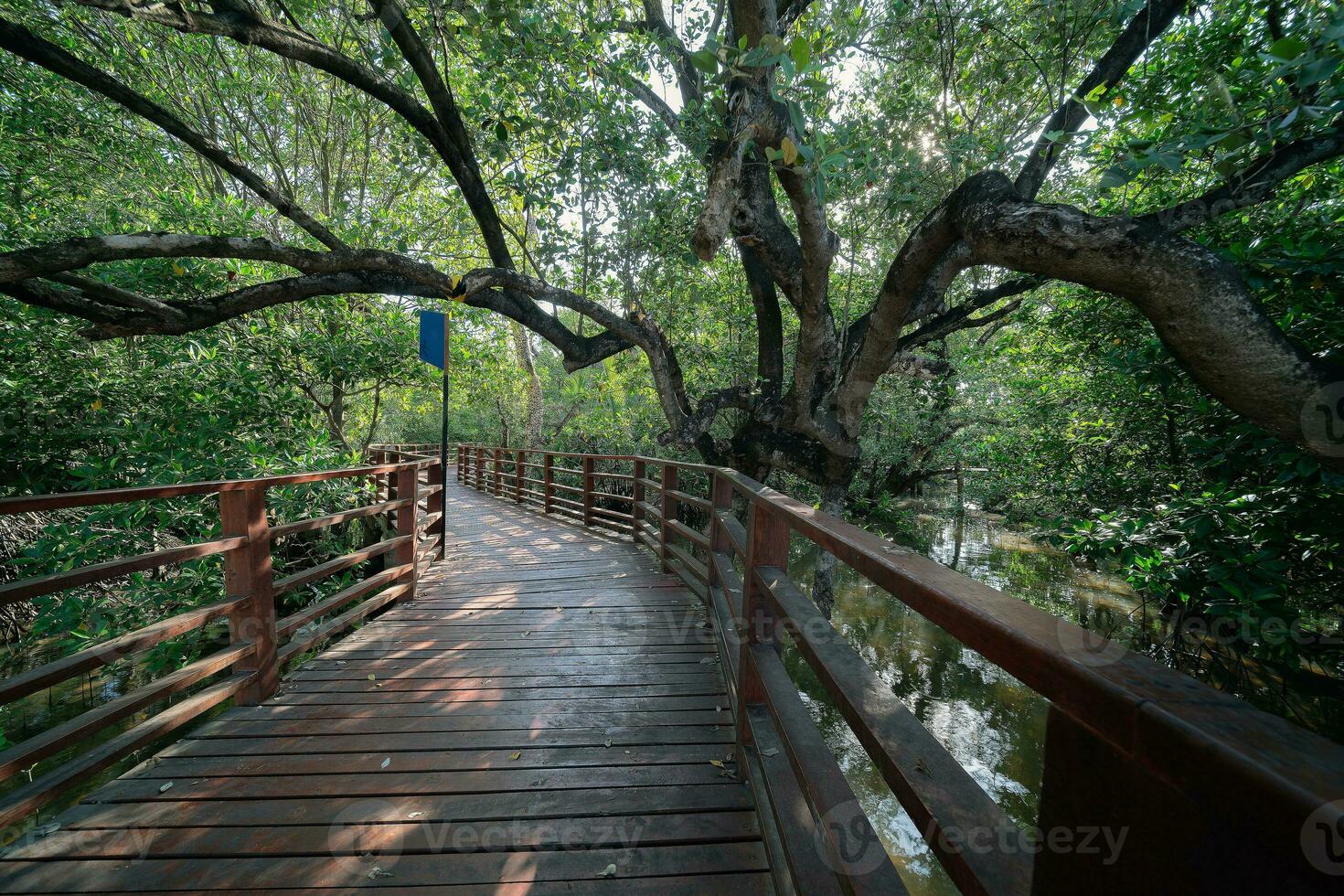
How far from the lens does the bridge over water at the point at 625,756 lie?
1.64 ft

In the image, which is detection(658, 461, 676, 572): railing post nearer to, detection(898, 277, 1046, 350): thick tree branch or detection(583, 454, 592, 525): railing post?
detection(583, 454, 592, 525): railing post

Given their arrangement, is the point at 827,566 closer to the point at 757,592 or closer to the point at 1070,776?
the point at 757,592

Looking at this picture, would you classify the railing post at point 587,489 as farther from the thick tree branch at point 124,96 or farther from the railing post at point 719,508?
the railing post at point 719,508

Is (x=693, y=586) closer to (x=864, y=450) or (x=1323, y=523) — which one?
(x=1323, y=523)

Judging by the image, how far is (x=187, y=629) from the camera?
223cm

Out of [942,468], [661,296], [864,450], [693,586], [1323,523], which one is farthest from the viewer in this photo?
[942,468]

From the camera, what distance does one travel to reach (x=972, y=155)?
17.1 feet

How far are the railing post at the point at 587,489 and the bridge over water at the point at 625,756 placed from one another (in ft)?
10.8

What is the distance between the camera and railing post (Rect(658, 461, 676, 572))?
4.62 m

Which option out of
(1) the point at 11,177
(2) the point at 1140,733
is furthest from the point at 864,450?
(1) the point at 11,177

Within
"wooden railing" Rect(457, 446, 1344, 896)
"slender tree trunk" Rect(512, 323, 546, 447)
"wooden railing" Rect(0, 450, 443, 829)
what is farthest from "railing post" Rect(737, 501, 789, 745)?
"slender tree trunk" Rect(512, 323, 546, 447)

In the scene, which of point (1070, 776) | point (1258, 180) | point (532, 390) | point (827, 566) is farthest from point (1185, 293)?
point (532, 390)

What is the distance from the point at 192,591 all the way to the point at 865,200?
7.60 metres

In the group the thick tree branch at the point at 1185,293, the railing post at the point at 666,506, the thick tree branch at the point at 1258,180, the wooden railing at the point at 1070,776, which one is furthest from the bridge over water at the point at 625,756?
the thick tree branch at the point at 1258,180
